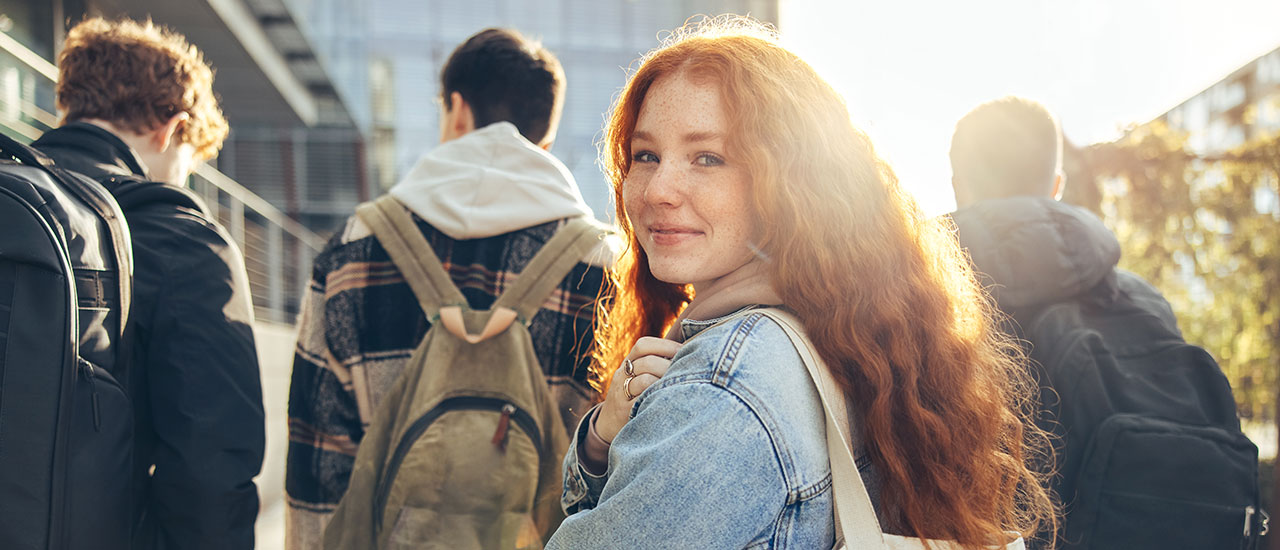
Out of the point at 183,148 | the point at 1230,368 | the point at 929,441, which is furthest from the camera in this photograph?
the point at 1230,368

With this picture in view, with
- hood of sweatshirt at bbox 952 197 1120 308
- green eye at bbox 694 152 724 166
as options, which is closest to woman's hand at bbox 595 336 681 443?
green eye at bbox 694 152 724 166

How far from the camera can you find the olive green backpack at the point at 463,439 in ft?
6.95

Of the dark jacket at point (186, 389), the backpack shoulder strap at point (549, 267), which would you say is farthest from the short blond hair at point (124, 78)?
the backpack shoulder strap at point (549, 267)

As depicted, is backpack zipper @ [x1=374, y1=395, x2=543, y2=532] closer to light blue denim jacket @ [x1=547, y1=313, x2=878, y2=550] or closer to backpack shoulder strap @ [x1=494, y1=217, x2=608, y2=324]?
backpack shoulder strap @ [x1=494, y1=217, x2=608, y2=324]

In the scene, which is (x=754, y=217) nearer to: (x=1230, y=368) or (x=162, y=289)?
(x=162, y=289)

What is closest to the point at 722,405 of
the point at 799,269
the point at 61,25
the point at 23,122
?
the point at 799,269

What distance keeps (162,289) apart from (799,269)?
1.57m

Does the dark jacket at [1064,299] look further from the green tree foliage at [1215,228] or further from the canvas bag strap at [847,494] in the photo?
the green tree foliage at [1215,228]

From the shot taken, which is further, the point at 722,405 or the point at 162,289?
the point at 162,289

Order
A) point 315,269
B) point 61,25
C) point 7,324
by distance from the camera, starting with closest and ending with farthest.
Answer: point 7,324
point 315,269
point 61,25

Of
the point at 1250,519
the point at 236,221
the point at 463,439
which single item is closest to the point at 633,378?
the point at 463,439

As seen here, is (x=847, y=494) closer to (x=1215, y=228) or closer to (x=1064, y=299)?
(x=1064, y=299)

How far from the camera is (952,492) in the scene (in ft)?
4.56

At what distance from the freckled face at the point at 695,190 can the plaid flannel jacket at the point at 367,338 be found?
2.98ft
